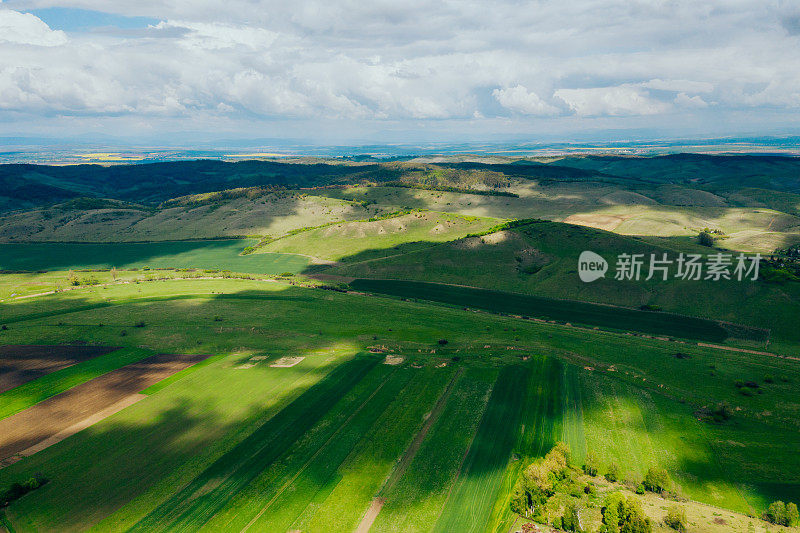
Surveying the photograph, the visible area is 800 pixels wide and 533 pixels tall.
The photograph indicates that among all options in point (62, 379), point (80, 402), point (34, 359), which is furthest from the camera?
point (34, 359)

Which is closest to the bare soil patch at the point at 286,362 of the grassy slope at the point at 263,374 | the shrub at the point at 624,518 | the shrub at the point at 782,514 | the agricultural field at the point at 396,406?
the agricultural field at the point at 396,406

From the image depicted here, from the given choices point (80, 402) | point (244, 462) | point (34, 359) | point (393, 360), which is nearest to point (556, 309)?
point (393, 360)

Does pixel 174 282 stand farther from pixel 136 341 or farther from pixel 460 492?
pixel 460 492

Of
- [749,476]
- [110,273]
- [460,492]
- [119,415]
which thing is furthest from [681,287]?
[110,273]

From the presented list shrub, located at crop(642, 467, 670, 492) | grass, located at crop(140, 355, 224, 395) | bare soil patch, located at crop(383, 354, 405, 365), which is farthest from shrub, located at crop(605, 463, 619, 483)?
grass, located at crop(140, 355, 224, 395)

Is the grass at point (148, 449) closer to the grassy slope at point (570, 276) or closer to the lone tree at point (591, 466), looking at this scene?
the lone tree at point (591, 466)

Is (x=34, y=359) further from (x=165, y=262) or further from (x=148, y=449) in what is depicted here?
(x=165, y=262)
